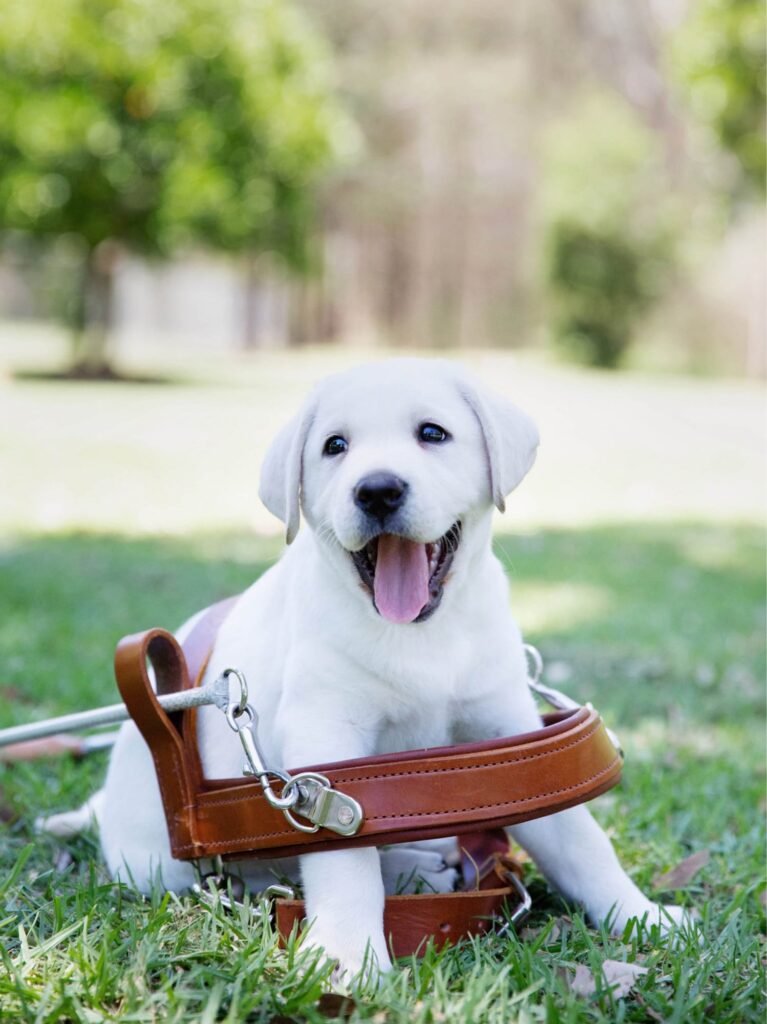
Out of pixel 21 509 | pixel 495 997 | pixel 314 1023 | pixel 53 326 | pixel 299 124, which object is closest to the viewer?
pixel 314 1023

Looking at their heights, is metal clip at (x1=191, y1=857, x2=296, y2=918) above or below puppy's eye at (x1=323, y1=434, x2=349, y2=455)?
below

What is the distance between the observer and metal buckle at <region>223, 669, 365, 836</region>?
2211 mm

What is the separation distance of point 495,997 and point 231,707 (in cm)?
78

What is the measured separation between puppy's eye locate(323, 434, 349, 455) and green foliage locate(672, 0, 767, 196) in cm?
1544

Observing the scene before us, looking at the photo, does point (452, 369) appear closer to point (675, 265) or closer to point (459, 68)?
point (675, 265)

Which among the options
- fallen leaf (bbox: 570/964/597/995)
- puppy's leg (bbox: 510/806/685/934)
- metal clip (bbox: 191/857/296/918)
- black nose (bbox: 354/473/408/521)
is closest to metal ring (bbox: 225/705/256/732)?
metal clip (bbox: 191/857/296/918)

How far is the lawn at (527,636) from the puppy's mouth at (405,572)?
684 millimetres

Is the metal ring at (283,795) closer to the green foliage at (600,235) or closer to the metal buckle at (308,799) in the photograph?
the metal buckle at (308,799)

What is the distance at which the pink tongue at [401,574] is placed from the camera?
2.39 metres

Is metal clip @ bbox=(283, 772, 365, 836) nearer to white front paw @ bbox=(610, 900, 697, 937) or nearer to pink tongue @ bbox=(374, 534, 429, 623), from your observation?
pink tongue @ bbox=(374, 534, 429, 623)

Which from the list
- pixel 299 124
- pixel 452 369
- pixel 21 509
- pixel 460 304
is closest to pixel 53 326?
pixel 460 304

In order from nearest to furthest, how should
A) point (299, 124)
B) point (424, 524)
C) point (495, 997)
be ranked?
point (495, 997) → point (424, 524) → point (299, 124)

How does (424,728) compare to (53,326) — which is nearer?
(424,728)

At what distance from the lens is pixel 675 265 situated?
26766 mm
